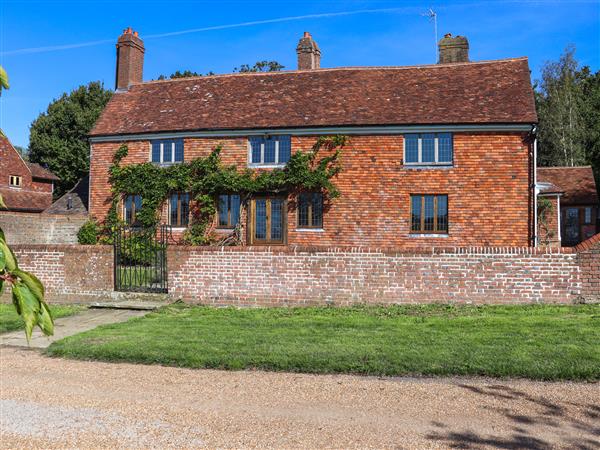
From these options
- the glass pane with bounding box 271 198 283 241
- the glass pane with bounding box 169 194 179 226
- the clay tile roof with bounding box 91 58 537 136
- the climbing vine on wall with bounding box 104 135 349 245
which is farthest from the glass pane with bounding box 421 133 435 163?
the glass pane with bounding box 169 194 179 226

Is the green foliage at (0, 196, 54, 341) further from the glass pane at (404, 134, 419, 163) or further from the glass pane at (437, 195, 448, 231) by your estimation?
the glass pane at (404, 134, 419, 163)

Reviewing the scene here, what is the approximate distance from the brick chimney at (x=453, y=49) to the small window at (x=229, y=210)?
39.6 ft

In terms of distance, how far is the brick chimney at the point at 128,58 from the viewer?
2602 cm

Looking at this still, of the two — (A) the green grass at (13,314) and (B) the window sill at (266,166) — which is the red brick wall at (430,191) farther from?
(A) the green grass at (13,314)

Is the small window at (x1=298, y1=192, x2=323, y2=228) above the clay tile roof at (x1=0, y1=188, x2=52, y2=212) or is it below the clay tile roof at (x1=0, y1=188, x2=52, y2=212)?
below

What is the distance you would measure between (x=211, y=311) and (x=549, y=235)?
1969 cm

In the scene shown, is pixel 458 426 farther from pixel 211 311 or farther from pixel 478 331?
pixel 211 311

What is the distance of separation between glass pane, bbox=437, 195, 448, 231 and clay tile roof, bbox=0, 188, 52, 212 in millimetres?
26685

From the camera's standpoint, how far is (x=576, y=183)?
34469mm

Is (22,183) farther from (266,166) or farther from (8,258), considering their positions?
(8,258)

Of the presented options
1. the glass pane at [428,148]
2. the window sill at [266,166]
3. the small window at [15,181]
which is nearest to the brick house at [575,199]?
the glass pane at [428,148]

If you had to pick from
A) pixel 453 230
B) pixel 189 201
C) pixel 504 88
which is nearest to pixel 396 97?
pixel 504 88

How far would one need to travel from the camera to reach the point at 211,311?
1203cm

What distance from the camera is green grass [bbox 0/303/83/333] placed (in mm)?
10719
